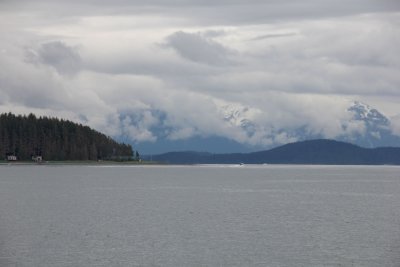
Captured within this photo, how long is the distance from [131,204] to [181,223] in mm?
30678

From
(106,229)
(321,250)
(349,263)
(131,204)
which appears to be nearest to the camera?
(349,263)

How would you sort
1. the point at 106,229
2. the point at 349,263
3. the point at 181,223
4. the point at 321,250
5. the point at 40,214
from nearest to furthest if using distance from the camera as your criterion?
the point at 349,263 < the point at 321,250 < the point at 106,229 < the point at 181,223 < the point at 40,214

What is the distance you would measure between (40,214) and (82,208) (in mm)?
10970

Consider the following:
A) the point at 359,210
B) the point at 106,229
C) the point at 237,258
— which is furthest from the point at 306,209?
the point at 237,258

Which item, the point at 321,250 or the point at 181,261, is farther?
the point at 321,250

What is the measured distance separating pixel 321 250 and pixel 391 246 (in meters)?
7.78

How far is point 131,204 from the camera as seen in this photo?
118 meters

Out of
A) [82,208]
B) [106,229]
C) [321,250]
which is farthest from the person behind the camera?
[82,208]

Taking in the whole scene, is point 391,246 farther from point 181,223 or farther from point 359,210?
point 359,210

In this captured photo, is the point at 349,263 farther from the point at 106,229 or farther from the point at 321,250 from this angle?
the point at 106,229

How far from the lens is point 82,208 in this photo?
10912cm

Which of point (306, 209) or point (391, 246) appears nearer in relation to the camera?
point (391, 246)

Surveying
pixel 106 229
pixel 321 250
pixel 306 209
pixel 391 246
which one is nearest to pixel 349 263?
pixel 321 250

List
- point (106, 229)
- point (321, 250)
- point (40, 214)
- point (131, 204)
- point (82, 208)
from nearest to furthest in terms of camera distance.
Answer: point (321, 250) → point (106, 229) → point (40, 214) → point (82, 208) → point (131, 204)
